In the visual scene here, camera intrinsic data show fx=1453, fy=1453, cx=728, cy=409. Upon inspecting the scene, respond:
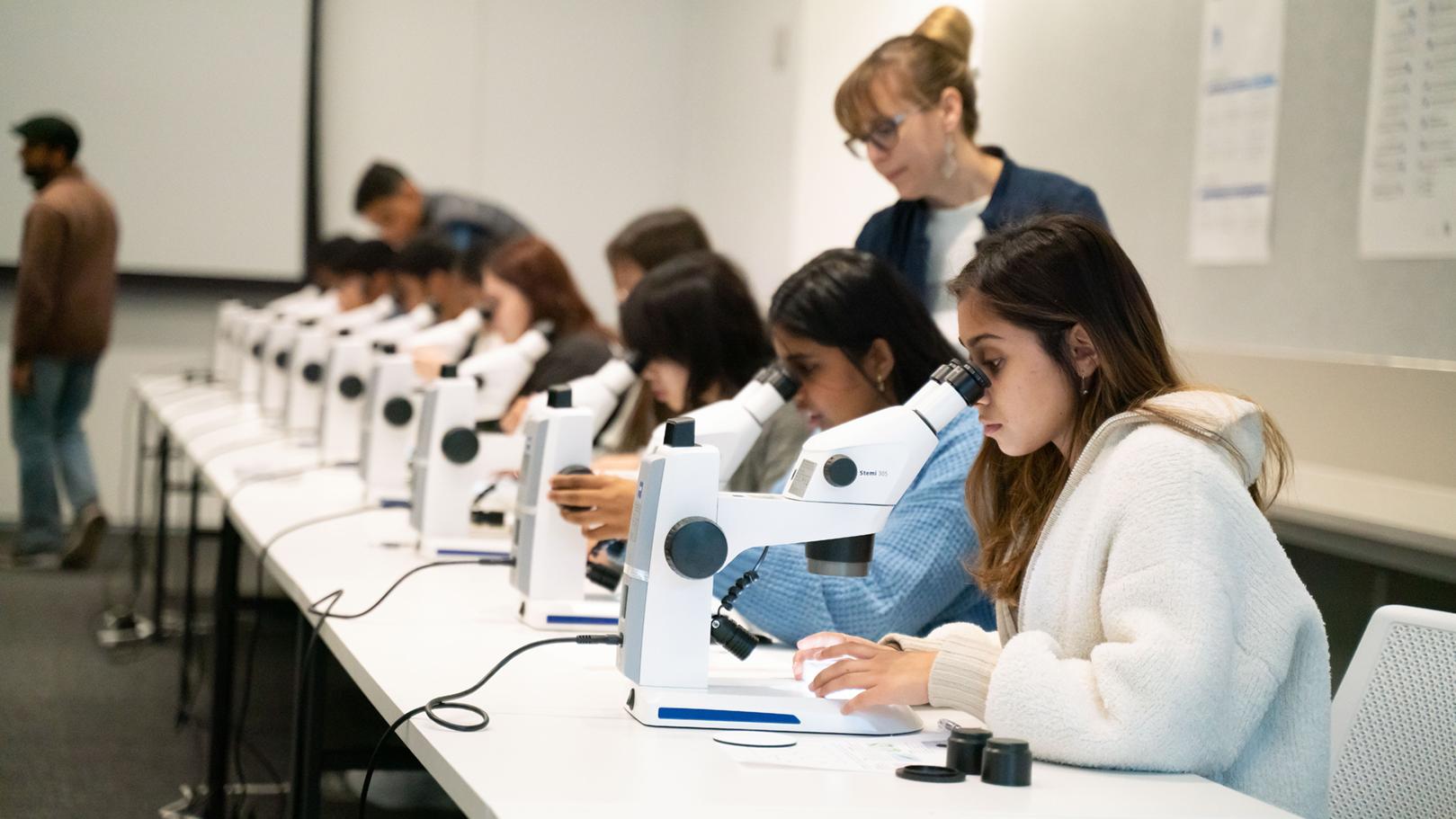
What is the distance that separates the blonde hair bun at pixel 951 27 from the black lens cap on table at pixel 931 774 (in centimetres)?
238

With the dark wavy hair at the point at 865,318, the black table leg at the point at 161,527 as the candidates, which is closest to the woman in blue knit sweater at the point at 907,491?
the dark wavy hair at the point at 865,318

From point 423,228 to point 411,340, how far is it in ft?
7.48

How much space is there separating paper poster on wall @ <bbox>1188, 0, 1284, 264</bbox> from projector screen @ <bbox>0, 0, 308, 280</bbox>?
4405mm

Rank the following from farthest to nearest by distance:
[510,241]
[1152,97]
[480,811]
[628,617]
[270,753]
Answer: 1. [510,241]
2. [270,753]
3. [1152,97]
4. [628,617]
5. [480,811]

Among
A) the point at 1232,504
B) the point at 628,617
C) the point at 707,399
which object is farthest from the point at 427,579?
the point at 1232,504

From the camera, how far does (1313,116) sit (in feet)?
8.63

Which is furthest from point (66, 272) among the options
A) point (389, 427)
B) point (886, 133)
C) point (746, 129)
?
point (886, 133)

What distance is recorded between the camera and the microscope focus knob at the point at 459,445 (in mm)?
2381

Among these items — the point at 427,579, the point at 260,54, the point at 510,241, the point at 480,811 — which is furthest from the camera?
the point at 260,54

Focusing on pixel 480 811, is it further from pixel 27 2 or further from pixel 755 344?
pixel 27 2

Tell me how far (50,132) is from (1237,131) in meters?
4.52

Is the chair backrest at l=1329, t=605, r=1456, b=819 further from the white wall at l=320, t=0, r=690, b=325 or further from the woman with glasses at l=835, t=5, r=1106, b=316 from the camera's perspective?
the white wall at l=320, t=0, r=690, b=325

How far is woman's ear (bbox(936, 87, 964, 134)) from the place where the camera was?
253 cm

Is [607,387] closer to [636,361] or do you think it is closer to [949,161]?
[636,361]
